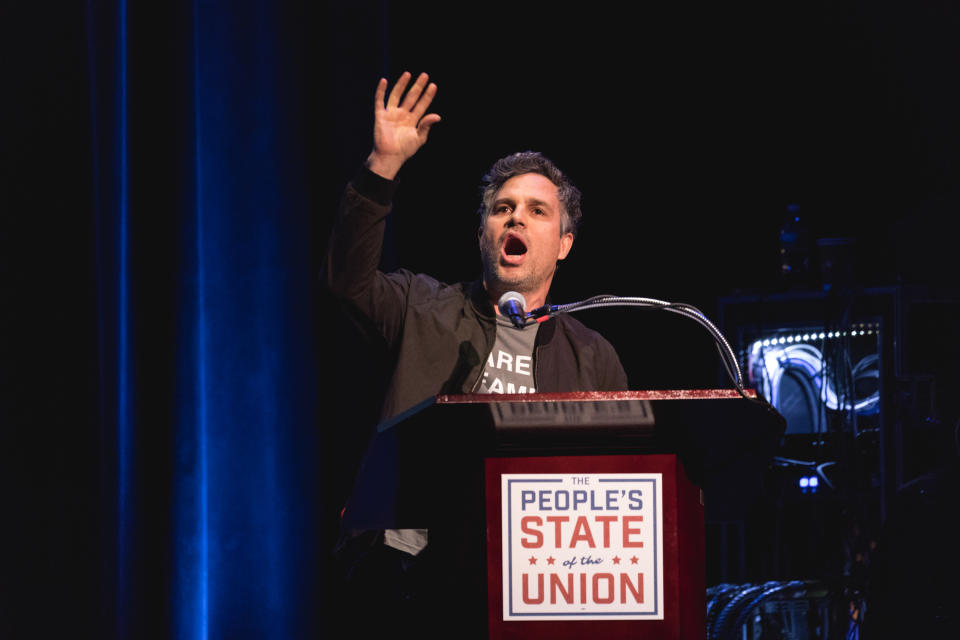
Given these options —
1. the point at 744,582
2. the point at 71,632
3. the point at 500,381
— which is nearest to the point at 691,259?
the point at 744,582

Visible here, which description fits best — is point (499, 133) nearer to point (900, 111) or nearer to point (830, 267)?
point (830, 267)

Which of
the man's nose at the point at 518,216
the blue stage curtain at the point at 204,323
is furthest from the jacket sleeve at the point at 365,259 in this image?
the blue stage curtain at the point at 204,323

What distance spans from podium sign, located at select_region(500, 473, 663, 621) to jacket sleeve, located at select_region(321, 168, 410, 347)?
2.52 feet

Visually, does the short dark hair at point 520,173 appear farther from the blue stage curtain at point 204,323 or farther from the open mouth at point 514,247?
the blue stage curtain at point 204,323

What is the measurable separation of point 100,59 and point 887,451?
2.71 meters

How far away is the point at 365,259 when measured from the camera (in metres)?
2.16

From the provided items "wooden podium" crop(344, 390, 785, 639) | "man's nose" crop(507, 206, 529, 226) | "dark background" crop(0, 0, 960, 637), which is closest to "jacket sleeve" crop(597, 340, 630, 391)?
"man's nose" crop(507, 206, 529, 226)

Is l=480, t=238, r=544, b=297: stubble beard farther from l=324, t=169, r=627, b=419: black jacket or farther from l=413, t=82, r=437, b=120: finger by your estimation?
l=413, t=82, r=437, b=120: finger

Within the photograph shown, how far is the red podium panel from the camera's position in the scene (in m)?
1.47

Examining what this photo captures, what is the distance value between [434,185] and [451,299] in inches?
50.5

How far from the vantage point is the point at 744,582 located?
3.68 meters

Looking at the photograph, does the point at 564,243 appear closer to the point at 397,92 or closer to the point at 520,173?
the point at 520,173

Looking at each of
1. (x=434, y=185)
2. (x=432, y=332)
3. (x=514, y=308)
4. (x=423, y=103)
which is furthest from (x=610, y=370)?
(x=434, y=185)

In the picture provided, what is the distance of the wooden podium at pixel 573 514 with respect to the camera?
147 cm
